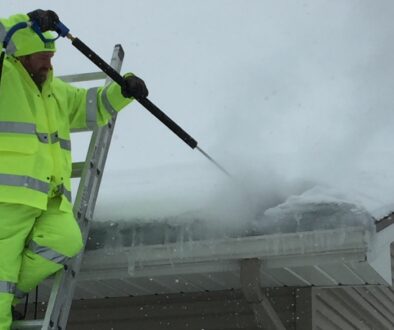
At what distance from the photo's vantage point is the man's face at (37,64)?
3.32 metres

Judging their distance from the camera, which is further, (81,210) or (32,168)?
(81,210)

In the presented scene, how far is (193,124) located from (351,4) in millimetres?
31507

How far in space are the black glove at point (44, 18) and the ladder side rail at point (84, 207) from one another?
0.90 m

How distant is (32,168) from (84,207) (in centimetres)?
57

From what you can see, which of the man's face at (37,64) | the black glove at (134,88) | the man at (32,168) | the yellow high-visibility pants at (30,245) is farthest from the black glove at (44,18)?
the yellow high-visibility pants at (30,245)

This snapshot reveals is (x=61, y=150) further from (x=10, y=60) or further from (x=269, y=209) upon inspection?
(x=269, y=209)

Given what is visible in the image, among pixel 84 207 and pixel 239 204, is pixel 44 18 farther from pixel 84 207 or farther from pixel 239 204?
pixel 239 204

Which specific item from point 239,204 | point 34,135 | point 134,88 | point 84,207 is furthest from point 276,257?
point 34,135

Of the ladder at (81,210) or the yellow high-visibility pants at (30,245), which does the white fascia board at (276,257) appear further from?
the yellow high-visibility pants at (30,245)

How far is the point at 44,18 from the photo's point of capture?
3039 millimetres

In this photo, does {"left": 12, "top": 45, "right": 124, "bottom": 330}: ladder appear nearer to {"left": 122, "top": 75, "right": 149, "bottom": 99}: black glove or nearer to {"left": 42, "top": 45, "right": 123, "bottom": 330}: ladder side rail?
{"left": 42, "top": 45, "right": 123, "bottom": 330}: ladder side rail

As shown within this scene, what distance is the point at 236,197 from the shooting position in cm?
414

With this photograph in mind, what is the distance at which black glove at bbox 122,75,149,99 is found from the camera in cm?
338

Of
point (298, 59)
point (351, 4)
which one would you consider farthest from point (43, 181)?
point (351, 4)
